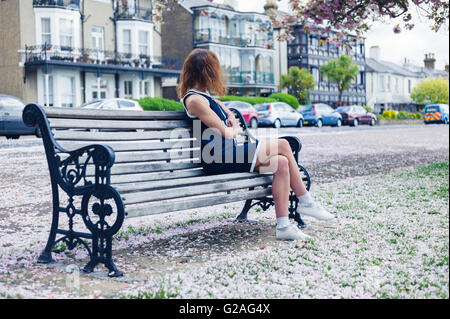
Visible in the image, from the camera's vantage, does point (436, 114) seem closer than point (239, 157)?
No

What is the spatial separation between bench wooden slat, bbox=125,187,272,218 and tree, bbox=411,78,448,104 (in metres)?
76.7

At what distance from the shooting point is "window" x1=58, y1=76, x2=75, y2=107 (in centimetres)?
3525

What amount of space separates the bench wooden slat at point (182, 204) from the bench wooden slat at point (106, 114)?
0.98 metres

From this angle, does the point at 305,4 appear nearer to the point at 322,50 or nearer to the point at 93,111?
the point at 93,111

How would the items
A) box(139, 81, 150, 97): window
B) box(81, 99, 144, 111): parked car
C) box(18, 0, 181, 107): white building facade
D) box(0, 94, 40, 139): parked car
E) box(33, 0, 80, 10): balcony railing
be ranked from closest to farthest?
box(0, 94, 40, 139): parked car
box(81, 99, 144, 111): parked car
box(18, 0, 181, 107): white building facade
box(33, 0, 80, 10): balcony railing
box(139, 81, 150, 97): window

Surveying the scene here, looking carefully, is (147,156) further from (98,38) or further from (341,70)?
(341,70)

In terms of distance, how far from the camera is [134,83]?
40188 millimetres

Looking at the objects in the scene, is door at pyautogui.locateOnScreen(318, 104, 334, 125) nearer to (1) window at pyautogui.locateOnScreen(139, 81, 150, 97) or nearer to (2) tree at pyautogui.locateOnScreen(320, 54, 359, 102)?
(1) window at pyautogui.locateOnScreen(139, 81, 150, 97)

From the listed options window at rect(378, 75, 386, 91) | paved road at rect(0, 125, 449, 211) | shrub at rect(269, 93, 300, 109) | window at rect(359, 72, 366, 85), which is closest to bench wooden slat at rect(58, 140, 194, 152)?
paved road at rect(0, 125, 449, 211)

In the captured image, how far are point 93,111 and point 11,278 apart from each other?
61.0 inches

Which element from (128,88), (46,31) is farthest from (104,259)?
(128,88)

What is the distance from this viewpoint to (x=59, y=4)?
35.0m

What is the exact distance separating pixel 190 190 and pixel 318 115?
34106 mm

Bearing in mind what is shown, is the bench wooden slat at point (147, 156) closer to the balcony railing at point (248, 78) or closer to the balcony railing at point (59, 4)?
the balcony railing at point (59, 4)
